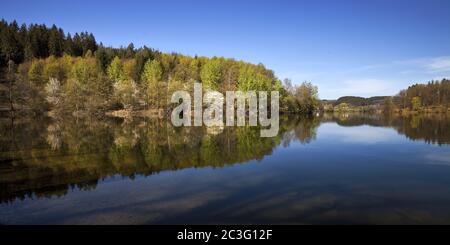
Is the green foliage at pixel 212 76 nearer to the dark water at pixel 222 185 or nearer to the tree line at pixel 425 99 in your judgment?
the dark water at pixel 222 185

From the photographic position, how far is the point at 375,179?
15672mm

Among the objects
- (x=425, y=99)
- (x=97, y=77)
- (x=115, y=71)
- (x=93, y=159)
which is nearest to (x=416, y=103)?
(x=425, y=99)

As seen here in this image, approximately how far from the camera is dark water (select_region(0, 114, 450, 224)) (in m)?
10.5

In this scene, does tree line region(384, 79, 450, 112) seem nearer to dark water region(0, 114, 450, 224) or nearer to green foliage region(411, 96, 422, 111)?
green foliage region(411, 96, 422, 111)

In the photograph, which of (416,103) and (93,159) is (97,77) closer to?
(93,159)

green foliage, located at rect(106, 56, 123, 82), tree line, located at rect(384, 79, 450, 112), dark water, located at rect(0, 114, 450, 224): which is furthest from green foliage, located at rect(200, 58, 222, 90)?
tree line, located at rect(384, 79, 450, 112)

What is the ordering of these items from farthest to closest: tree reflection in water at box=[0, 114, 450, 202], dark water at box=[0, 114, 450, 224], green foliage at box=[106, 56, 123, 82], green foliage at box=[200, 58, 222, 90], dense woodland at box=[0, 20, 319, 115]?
green foliage at box=[106, 56, 123, 82] < green foliage at box=[200, 58, 222, 90] < dense woodland at box=[0, 20, 319, 115] < tree reflection in water at box=[0, 114, 450, 202] < dark water at box=[0, 114, 450, 224]

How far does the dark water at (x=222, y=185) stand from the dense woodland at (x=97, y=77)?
62.8 m

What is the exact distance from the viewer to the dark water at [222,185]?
10484mm

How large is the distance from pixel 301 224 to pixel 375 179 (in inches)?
298

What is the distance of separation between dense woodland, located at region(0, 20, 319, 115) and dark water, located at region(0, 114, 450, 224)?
6281cm

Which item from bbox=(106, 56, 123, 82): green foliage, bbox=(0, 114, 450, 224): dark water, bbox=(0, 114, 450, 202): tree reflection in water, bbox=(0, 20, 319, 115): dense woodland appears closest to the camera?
bbox=(0, 114, 450, 224): dark water
